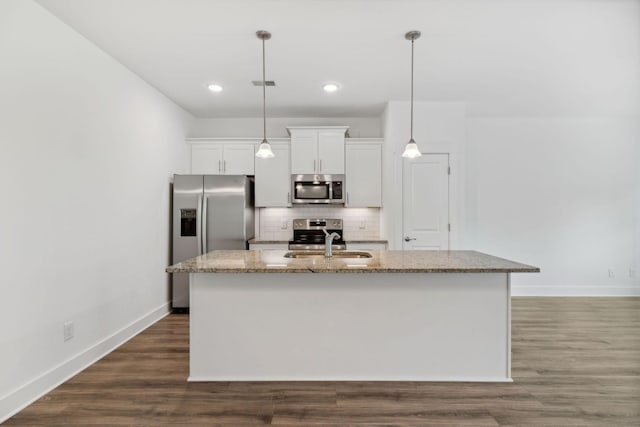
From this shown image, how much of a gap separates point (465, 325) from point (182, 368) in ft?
7.32

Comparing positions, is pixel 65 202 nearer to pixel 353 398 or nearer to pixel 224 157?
pixel 224 157

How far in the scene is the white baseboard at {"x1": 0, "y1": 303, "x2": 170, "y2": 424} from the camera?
2164 millimetres

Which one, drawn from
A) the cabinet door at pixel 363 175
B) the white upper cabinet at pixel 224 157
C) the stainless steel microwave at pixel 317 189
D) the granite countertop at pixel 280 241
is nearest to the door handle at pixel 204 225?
the granite countertop at pixel 280 241

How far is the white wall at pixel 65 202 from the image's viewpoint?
2199mm

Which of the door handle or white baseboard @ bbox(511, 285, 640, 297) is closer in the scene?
the door handle

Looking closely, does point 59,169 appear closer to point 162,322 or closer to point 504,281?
point 162,322

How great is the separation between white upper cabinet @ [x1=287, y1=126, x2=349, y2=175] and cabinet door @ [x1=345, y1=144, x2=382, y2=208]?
0.51 ft

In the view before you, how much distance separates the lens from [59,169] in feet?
8.50

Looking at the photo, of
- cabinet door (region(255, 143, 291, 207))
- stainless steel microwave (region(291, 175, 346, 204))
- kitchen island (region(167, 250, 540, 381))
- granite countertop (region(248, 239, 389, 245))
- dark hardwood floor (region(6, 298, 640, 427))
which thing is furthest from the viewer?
cabinet door (region(255, 143, 291, 207))

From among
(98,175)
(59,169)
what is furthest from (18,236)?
(98,175)

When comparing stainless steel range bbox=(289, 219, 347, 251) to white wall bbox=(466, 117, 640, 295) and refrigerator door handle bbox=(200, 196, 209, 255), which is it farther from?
white wall bbox=(466, 117, 640, 295)

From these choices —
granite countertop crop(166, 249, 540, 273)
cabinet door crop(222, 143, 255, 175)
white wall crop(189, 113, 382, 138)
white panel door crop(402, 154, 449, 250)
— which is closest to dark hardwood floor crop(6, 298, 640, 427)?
granite countertop crop(166, 249, 540, 273)

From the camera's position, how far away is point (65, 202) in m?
2.64

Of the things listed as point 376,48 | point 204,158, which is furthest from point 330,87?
point 204,158
